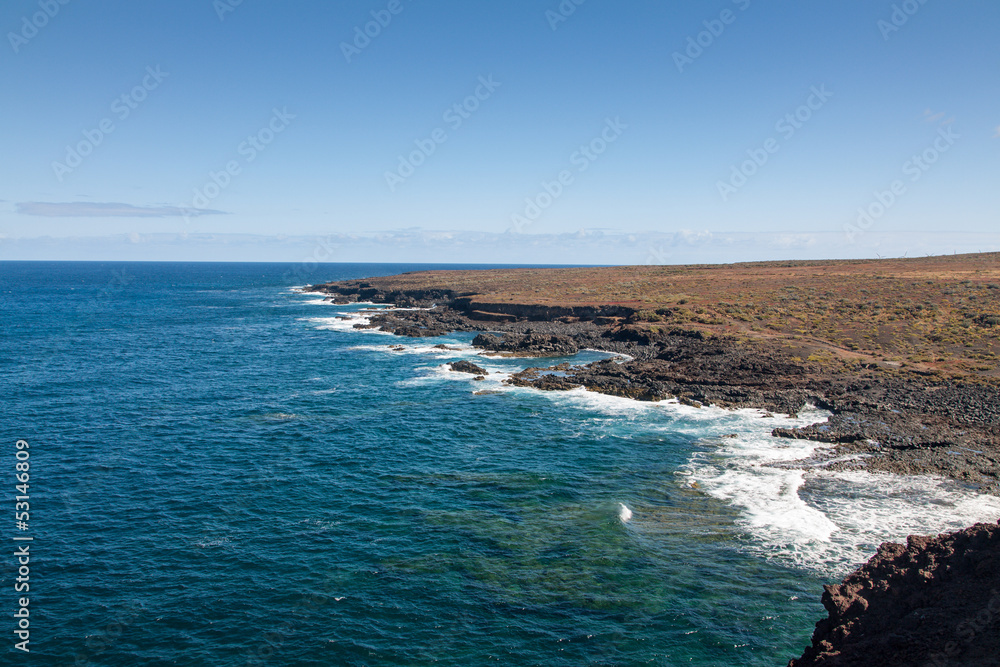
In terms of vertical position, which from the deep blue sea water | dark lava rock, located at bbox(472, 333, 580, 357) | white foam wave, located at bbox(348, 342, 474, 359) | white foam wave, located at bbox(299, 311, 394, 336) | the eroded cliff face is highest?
white foam wave, located at bbox(299, 311, 394, 336)

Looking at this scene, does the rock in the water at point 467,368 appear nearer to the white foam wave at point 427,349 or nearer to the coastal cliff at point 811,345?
the coastal cliff at point 811,345

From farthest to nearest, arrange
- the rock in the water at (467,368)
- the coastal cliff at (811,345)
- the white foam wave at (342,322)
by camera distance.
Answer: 1. the white foam wave at (342,322)
2. the rock in the water at (467,368)
3. the coastal cliff at (811,345)

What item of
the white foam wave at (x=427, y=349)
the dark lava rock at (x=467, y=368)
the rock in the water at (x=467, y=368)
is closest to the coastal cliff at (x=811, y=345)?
the white foam wave at (x=427, y=349)

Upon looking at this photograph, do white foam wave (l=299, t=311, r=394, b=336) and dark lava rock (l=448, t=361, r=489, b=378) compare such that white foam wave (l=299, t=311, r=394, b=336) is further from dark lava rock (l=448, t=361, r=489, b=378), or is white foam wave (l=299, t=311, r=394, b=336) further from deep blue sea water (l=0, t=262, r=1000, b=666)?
deep blue sea water (l=0, t=262, r=1000, b=666)

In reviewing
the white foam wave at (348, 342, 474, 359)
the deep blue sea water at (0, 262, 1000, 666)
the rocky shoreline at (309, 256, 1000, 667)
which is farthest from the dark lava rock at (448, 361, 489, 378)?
the deep blue sea water at (0, 262, 1000, 666)

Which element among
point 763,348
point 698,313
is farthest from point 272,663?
point 698,313

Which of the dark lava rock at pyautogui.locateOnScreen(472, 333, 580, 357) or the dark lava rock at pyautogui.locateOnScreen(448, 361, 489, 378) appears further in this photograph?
the dark lava rock at pyautogui.locateOnScreen(472, 333, 580, 357)

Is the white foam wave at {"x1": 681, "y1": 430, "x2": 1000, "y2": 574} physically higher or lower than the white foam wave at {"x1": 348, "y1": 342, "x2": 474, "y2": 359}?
lower

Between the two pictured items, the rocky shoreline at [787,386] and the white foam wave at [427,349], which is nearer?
the rocky shoreline at [787,386]
